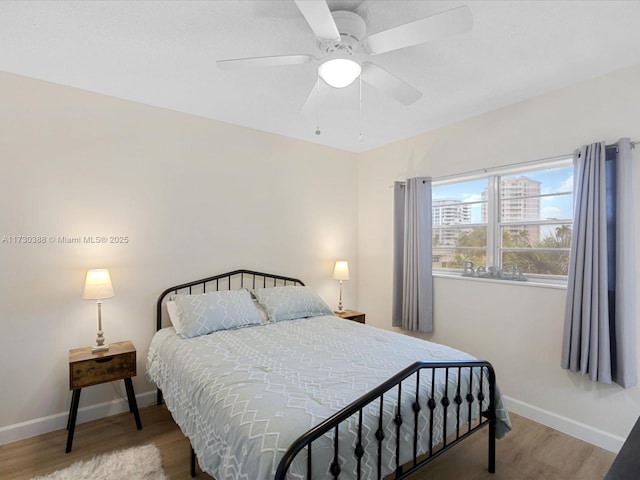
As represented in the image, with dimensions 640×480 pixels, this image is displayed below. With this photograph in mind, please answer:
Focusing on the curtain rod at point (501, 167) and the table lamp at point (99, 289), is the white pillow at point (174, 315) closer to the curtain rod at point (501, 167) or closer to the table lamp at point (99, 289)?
the table lamp at point (99, 289)

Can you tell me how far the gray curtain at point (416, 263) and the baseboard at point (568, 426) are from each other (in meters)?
0.98

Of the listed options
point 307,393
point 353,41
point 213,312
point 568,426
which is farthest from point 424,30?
point 568,426

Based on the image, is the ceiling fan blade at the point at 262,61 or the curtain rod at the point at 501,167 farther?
the curtain rod at the point at 501,167

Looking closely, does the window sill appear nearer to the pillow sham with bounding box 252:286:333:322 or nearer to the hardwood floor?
the hardwood floor

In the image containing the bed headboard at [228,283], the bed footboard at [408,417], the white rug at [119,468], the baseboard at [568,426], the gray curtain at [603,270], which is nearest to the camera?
the bed footboard at [408,417]

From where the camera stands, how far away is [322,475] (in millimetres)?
1298

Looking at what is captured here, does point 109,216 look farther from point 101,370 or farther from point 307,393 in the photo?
point 307,393

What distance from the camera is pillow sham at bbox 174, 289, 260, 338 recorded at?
103 inches

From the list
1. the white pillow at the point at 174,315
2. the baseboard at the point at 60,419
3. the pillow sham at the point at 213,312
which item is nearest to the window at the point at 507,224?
the pillow sham at the point at 213,312

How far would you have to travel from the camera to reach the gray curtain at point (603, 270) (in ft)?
7.36

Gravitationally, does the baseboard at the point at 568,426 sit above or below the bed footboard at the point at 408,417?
below

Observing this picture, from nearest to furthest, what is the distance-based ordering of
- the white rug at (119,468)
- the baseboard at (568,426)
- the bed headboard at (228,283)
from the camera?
the white rug at (119,468) < the baseboard at (568,426) < the bed headboard at (228,283)

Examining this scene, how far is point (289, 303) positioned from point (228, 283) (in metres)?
0.69

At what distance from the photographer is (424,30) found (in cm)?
146
